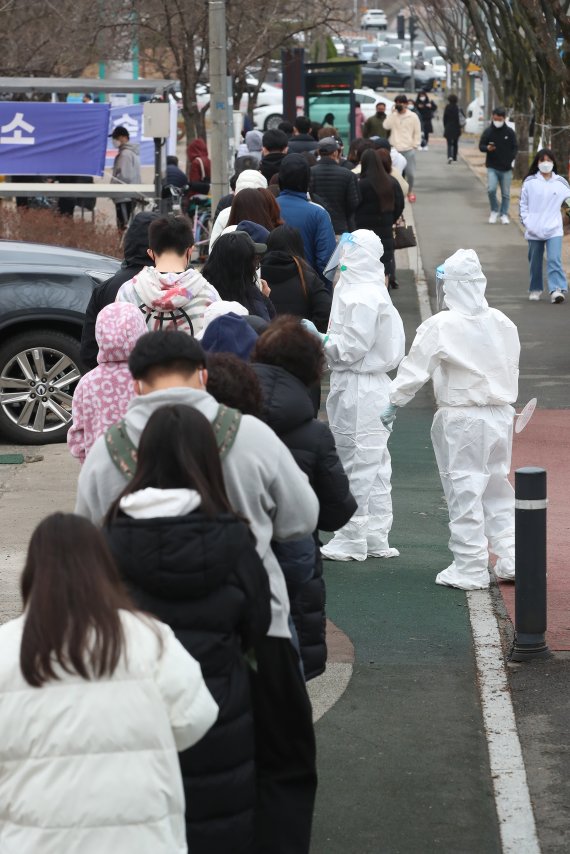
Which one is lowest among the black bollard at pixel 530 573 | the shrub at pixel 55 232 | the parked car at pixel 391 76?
the black bollard at pixel 530 573

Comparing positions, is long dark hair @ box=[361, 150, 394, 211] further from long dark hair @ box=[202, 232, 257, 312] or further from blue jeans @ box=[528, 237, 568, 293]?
long dark hair @ box=[202, 232, 257, 312]

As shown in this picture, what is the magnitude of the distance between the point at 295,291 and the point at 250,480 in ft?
16.2

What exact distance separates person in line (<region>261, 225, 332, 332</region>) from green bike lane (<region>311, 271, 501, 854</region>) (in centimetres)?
140

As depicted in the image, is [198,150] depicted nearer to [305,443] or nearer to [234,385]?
[305,443]

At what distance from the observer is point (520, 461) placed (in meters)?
11.1

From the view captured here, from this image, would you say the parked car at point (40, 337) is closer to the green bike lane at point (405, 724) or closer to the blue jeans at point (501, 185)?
the green bike lane at point (405, 724)

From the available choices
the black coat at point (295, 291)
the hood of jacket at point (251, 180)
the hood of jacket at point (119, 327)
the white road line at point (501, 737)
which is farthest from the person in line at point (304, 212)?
the hood of jacket at point (119, 327)

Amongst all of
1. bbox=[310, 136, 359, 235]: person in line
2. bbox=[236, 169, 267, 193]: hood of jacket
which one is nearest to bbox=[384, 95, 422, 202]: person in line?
bbox=[310, 136, 359, 235]: person in line

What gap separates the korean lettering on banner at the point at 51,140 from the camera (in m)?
19.3

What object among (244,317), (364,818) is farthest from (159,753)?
(244,317)

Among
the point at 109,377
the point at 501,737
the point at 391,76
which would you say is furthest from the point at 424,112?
the point at 501,737

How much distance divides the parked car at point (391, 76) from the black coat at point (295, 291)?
6790 centimetres

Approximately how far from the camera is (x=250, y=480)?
4.11 m

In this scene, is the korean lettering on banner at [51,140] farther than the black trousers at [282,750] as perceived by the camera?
Yes
